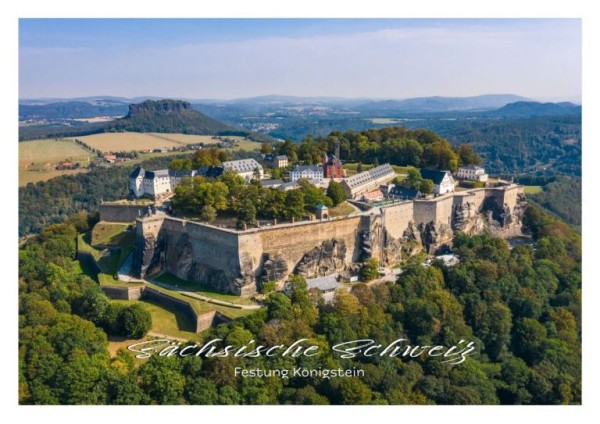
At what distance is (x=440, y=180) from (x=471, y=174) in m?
5.08

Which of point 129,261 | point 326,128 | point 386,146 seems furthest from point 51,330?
point 326,128

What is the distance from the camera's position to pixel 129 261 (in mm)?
29500

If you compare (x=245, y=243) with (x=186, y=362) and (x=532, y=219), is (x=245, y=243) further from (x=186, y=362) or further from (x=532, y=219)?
(x=532, y=219)

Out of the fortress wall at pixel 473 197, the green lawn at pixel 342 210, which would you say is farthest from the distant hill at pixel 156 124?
the fortress wall at pixel 473 197

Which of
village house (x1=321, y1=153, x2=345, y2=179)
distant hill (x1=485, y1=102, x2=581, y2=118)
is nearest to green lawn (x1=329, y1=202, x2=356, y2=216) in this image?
village house (x1=321, y1=153, x2=345, y2=179)

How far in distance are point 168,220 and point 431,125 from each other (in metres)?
109

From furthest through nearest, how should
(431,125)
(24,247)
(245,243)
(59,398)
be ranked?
(431,125), (24,247), (245,243), (59,398)

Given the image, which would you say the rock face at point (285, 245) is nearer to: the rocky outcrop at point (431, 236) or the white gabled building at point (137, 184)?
the rocky outcrop at point (431, 236)

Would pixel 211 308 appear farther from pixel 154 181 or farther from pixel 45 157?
pixel 45 157

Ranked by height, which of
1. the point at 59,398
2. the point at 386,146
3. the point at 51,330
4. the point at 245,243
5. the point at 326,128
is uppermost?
the point at 326,128

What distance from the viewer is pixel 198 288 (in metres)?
26.9

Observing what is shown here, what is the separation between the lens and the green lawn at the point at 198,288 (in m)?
25.4

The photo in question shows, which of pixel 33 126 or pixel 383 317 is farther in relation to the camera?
pixel 33 126

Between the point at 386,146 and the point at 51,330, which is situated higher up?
the point at 386,146
